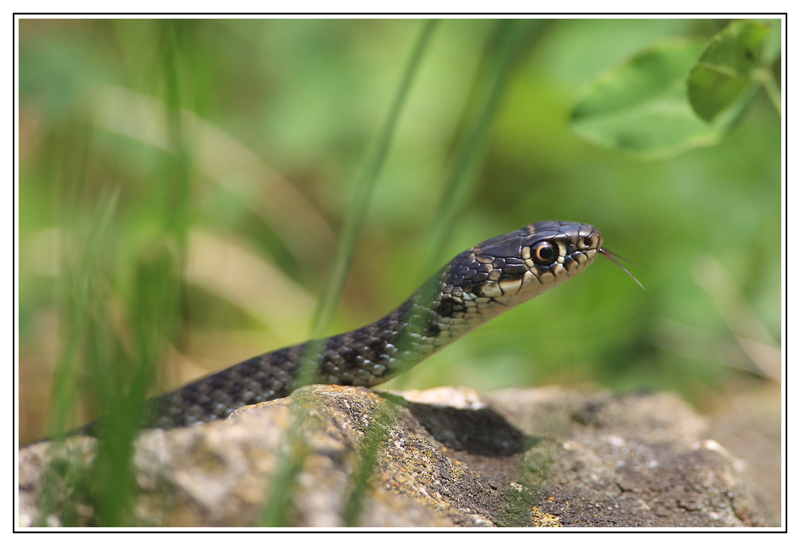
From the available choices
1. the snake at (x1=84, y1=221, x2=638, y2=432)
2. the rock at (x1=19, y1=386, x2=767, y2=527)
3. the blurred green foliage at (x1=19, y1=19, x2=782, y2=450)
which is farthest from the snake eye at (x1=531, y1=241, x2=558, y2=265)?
the blurred green foliage at (x1=19, y1=19, x2=782, y2=450)

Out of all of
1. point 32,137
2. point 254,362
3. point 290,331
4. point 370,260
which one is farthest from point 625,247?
point 32,137

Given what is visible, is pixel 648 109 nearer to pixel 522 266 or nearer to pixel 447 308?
pixel 522 266

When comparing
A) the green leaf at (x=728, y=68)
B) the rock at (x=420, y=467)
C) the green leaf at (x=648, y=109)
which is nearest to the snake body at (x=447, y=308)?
the rock at (x=420, y=467)

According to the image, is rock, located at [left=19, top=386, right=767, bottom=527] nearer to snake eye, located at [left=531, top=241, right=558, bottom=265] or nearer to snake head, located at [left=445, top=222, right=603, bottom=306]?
snake head, located at [left=445, top=222, right=603, bottom=306]

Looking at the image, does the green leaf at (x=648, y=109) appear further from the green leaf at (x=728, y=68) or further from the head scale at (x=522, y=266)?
Result: the head scale at (x=522, y=266)

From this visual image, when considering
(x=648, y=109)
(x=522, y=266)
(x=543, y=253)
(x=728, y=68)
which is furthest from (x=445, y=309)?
(x=728, y=68)

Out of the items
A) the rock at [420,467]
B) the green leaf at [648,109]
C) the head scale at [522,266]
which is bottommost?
the rock at [420,467]
